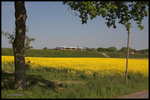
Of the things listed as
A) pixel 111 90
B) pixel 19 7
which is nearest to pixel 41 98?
pixel 111 90

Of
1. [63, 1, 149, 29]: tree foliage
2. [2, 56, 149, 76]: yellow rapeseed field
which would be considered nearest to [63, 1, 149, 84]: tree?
[63, 1, 149, 29]: tree foliage

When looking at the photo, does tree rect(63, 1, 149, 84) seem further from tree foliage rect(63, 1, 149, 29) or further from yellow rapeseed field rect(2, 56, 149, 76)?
yellow rapeseed field rect(2, 56, 149, 76)

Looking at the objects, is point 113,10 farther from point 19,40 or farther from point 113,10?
point 19,40

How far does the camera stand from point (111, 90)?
990 cm

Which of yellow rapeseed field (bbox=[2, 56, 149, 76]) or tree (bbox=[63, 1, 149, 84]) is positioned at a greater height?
tree (bbox=[63, 1, 149, 84])

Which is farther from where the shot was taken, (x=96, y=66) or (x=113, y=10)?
(x=96, y=66)

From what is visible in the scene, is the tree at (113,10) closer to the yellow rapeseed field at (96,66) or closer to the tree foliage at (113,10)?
the tree foliage at (113,10)

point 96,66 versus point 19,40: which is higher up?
point 19,40

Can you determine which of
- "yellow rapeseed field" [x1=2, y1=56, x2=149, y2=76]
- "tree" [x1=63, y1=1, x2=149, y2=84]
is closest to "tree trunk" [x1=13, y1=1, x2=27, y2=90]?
"tree" [x1=63, y1=1, x2=149, y2=84]

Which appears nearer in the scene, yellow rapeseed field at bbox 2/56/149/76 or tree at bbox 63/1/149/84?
tree at bbox 63/1/149/84

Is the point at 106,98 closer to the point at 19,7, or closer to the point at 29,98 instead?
the point at 29,98

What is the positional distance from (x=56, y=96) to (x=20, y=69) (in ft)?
7.21

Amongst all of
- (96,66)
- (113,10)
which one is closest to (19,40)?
(113,10)

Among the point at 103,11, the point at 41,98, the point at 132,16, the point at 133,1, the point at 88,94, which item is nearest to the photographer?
the point at 41,98
